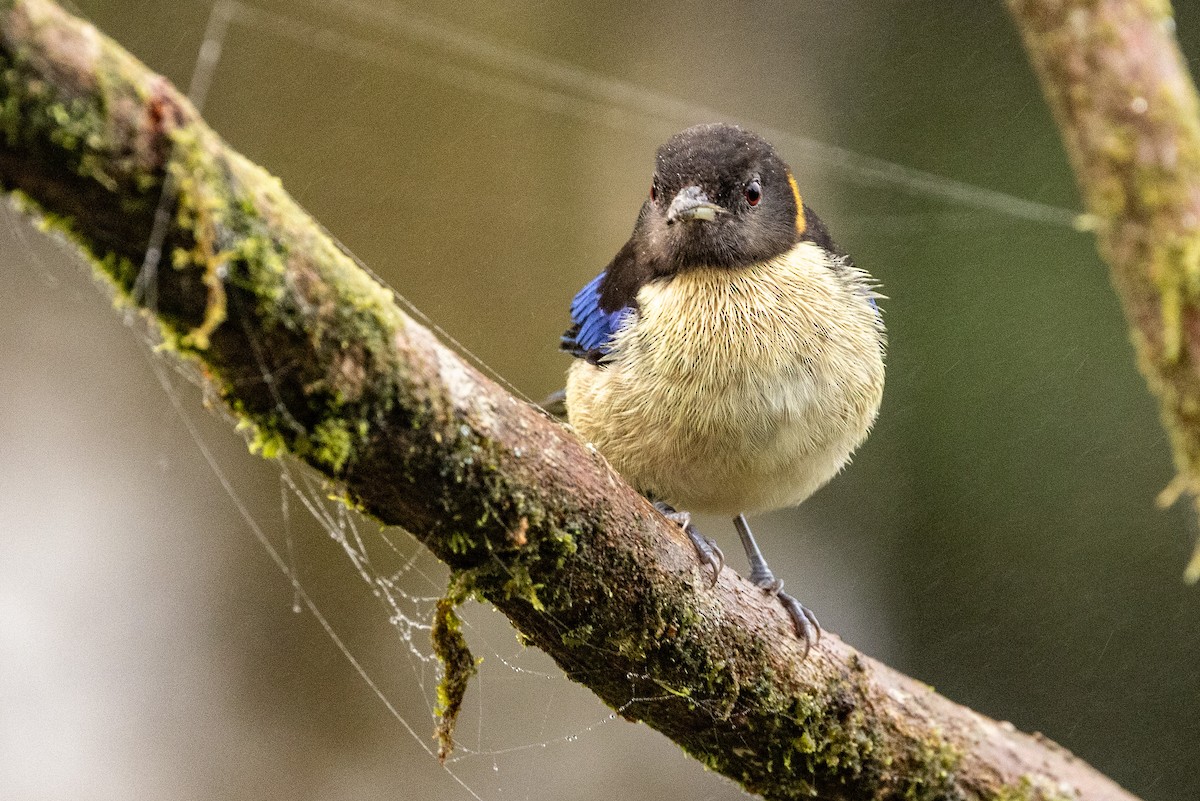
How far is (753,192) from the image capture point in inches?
120

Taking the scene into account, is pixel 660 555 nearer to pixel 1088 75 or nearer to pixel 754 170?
pixel 1088 75

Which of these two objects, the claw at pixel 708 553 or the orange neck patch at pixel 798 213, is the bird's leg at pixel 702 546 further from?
the orange neck patch at pixel 798 213

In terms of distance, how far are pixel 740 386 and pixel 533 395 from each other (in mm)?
2476

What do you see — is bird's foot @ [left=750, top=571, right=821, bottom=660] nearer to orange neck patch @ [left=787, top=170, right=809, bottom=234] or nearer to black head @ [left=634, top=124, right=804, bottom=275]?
black head @ [left=634, top=124, right=804, bottom=275]

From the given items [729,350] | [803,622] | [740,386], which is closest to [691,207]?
[729,350]

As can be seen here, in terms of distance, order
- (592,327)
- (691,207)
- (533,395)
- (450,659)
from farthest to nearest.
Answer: (533,395) < (592,327) < (691,207) < (450,659)

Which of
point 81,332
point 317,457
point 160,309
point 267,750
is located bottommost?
point 267,750

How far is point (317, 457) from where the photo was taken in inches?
59.8

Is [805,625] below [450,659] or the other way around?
the other way around

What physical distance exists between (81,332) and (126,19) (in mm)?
1298

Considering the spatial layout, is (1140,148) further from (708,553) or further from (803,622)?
(803,622)

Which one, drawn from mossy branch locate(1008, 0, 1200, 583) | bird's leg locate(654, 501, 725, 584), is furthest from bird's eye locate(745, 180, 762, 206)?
mossy branch locate(1008, 0, 1200, 583)

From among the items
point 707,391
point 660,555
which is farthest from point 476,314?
point 660,555

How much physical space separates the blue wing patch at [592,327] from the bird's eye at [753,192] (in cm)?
46
